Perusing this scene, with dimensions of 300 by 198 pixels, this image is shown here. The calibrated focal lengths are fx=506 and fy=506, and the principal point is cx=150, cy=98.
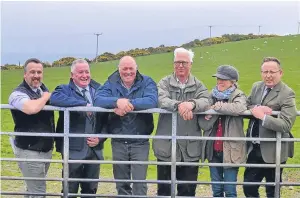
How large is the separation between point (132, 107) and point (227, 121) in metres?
1.03

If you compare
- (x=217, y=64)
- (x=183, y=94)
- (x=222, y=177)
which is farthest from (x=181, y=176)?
(x=217, y=64)

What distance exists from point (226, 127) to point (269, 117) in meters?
0.48

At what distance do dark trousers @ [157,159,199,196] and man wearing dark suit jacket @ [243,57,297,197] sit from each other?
0.61 m

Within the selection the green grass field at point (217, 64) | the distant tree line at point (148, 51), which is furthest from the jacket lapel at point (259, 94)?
the distant tree line at point (148, 51)

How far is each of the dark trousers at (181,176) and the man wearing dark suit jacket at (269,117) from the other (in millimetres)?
614

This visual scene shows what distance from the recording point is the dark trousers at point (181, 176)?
5637mm

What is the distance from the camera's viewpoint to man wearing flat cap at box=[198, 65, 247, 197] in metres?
5.36

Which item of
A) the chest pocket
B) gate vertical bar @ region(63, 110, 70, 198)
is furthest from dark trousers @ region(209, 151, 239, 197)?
gate vertical bar @ region(63, 110, 70, 198)

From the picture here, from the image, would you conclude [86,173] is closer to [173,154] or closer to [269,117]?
[173,154]

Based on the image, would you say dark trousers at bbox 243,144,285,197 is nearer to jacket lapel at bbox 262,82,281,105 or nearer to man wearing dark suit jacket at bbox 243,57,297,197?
man wearing dark suit jacket at bbox 243,57,297,197

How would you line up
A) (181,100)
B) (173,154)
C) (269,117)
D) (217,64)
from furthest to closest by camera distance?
Result: (217,64)
(181,100)
(173,154)
(269,117)

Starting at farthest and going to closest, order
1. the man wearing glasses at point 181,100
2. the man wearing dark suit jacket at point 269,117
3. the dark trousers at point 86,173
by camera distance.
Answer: the dark trousers at point 86,173 → the man wearing glasses at point 181,100 → the man wearing dark suit jacket at point 269,117

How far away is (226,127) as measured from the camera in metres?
5.38

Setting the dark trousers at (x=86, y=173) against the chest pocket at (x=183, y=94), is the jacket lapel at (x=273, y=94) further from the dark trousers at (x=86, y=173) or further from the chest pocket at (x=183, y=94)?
the dark trousers at (x=86, y=173)
